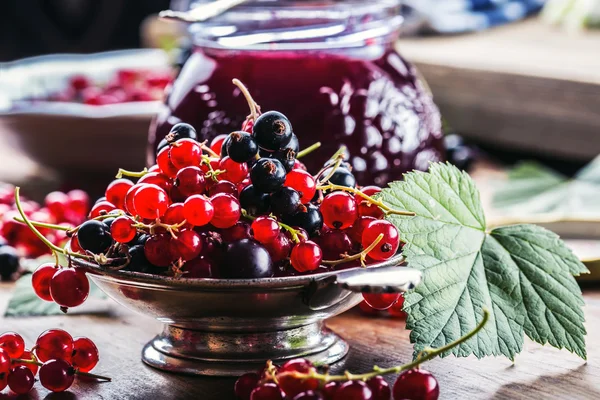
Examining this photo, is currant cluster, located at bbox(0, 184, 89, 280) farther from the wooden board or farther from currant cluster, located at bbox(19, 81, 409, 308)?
the wooden board

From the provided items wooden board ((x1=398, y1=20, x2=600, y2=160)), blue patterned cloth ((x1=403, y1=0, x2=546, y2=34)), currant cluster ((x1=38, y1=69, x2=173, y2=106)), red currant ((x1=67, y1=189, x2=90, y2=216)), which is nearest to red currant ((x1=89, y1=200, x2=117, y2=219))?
red currant ((x1=67, y1=189, x2=90, y2=216))

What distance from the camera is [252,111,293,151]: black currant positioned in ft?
1.77

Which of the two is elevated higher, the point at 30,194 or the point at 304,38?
the point at 304,38

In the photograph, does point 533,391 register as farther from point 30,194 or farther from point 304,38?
point 30,194

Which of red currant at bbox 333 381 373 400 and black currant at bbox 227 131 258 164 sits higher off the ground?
black currant at bbox 227 131 258 164

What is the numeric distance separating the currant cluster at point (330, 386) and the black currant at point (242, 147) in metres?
0.13

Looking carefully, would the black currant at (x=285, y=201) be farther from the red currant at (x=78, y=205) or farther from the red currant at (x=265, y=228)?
the red currant at (x=78, y=205)

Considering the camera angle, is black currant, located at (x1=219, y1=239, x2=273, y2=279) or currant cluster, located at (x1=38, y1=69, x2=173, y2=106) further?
currant cluster, located at (x1=38, y1=69, x2=173, y2=106)

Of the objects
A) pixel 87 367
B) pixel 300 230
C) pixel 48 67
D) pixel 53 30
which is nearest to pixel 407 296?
pixel 300 230

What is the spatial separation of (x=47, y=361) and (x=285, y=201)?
179 millimetres

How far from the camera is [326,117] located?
0.76 meters

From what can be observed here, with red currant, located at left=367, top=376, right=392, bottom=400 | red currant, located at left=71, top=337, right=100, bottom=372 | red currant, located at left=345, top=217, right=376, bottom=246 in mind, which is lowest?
red currant, located at left=71, top=337, right=100, bottom=372

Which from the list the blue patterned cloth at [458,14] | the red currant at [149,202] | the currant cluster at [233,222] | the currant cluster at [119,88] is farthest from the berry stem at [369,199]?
the blue patterned cloth at [458,14]

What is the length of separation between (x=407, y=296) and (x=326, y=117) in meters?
0.25
